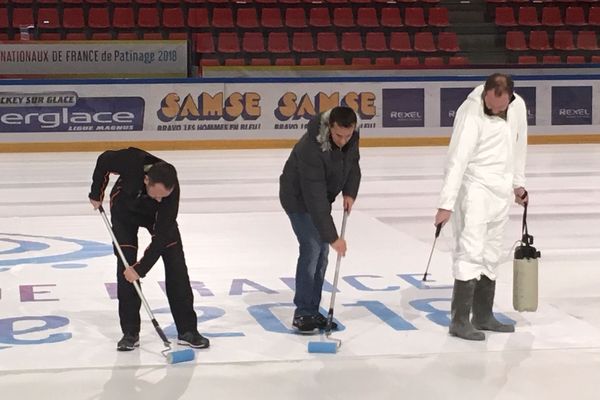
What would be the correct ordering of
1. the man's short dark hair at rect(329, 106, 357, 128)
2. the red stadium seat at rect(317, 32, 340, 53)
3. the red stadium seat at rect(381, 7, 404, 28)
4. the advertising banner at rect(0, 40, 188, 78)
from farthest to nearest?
the red stadium seat at rect(381, 7, 404, 28)
the red stadium seat at rect(317, 32, 340, 53)
the advertising banner at rect(0, 40, 188, 78)
the man's short dark hair at rect(329, 106, 357, 128)

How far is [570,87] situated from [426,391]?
51.8ft

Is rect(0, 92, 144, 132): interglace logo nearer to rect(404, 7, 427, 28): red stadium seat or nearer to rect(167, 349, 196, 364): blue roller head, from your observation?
rect(404, 7, 427, 28): red stadium seat

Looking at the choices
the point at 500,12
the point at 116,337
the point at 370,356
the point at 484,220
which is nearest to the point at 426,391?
the point at 370,356

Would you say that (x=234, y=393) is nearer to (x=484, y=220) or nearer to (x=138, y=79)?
(x=484, y=220)

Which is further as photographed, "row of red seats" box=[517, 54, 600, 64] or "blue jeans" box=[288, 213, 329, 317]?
"row of red seats" box=[517, 54, 600, 64]

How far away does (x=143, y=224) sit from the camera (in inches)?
269

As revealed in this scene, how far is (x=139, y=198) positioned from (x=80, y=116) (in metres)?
13.4

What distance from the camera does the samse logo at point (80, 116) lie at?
1944 cm

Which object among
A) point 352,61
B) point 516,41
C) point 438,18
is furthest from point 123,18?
point 516,41

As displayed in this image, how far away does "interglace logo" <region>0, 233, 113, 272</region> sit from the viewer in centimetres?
988

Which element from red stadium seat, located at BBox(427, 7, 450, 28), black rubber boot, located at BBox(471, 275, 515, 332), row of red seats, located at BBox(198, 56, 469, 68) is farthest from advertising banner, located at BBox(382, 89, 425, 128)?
black rubber boot, located at BBox(471, 275, 515, 332)

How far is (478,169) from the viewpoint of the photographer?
7.03m

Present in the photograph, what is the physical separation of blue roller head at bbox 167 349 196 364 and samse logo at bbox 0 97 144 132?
13.5 metres

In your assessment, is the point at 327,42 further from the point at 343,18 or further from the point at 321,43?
the point at 343,18
